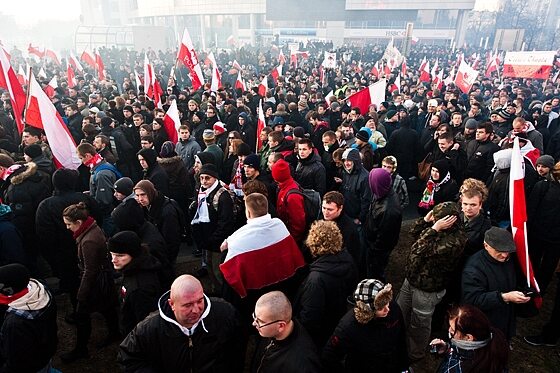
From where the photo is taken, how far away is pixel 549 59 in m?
16.8

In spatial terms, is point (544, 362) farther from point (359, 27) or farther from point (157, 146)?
point (359, 27)

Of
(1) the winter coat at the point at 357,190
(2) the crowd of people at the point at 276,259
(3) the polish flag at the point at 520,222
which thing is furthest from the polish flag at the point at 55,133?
(3) the polish flag at the point at 520,222

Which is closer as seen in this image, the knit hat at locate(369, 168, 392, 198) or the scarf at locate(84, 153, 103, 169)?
the knit hat at locate(369, 168, 392, 198)

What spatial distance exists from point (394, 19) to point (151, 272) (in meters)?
74.1

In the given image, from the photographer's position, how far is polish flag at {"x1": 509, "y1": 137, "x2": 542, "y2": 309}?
3531 mm

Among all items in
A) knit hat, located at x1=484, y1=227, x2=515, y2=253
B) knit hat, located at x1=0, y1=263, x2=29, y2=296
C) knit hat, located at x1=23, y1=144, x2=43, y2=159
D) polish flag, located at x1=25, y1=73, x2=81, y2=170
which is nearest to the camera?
knit hat, located at x1=0, y1=263, x2=29, y2=296

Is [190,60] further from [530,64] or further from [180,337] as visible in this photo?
[530,64]

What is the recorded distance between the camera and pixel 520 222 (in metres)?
3.64

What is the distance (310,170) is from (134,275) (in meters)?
3.25

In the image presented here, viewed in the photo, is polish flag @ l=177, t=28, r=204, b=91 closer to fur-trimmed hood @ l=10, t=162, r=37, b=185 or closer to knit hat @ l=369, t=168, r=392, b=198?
fur-trimmed hood @ l=10, t=162, r=37, b=185

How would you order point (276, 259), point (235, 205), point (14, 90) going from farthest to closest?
point (14, 90)
point (235, 205)
point (276, 259)

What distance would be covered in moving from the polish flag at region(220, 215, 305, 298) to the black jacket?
0.87 metres

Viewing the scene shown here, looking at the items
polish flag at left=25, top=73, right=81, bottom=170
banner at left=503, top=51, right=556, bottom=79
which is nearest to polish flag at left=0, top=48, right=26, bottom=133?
polish flag at left=25, top=73, right=81, bottom=170

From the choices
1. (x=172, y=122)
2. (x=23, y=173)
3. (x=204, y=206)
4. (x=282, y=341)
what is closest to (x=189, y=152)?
(x=172, y=122)
